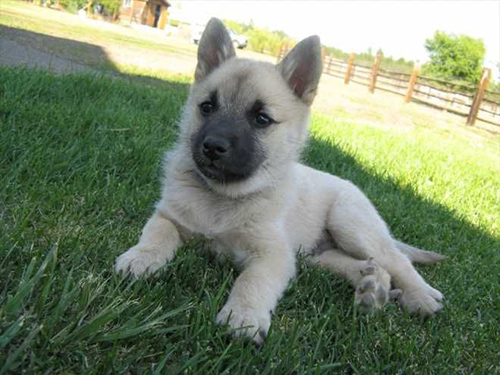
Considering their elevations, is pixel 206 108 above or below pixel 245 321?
above

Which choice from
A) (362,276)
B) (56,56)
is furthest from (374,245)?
(56,56)

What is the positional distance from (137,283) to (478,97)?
58.1 feet

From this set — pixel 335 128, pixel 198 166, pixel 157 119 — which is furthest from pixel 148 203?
pixel 335 128

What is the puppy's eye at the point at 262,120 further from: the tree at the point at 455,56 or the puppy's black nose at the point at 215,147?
the tree at the point at 455,56

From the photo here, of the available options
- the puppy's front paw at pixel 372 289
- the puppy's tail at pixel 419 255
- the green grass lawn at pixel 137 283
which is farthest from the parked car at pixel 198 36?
the puppy's front paw at pixel 372 289

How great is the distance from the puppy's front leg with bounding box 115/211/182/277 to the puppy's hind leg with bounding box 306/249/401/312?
31.8 inches

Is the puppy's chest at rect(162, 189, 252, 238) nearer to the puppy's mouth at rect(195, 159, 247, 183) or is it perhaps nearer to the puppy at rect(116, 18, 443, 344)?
the puppy at rect(116, 18, 443, 344)

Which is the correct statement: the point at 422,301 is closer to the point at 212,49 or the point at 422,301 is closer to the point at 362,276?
the point at 362,276

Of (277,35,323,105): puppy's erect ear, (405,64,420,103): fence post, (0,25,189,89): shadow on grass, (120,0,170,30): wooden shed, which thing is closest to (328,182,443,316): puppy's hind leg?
(277,35,323,105): puppy's erect ear

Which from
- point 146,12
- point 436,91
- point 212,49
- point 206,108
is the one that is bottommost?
point 206,108

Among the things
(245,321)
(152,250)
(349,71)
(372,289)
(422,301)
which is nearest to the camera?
(245,321)

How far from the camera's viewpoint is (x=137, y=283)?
1.80 m

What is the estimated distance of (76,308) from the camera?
1.46 meters

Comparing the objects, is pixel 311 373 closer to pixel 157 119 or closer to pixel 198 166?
pixel 198 166
